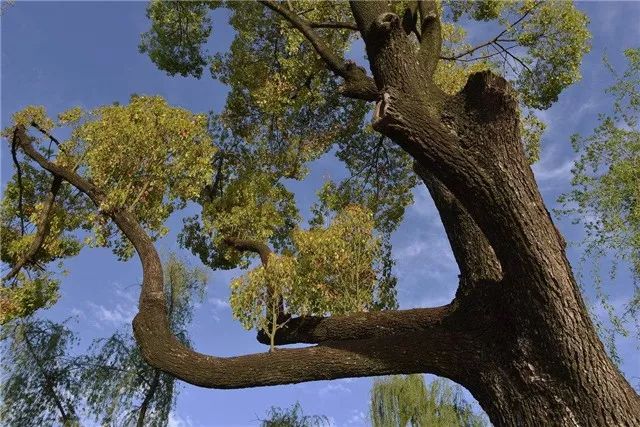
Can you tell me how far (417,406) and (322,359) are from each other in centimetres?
649

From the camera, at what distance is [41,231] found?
9.65 m

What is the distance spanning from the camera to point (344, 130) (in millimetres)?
11672

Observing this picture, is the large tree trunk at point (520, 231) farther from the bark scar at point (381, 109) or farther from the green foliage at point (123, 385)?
the green foliage at point (123, 385)

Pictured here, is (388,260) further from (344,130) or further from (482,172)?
(482,172)

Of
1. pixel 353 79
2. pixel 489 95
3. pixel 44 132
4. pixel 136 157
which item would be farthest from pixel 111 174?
pixel 489 95

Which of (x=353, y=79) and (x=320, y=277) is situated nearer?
(x=353, y=79)

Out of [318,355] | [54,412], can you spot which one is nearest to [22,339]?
[54,412]

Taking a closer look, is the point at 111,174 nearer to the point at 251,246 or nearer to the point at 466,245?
the point at 251,246

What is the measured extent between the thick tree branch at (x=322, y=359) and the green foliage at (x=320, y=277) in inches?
56.3

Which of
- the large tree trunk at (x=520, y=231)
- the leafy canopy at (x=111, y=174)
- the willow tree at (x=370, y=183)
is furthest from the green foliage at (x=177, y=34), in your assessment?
the large tree trunk at (x=520, y=231)

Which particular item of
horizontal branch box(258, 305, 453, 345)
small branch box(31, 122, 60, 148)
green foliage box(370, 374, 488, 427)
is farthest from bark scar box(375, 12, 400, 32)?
green foliage box(370, 374, 488, 427)

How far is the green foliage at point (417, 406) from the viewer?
11094 millimetres

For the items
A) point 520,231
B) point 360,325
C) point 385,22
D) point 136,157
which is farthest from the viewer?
point 136,157

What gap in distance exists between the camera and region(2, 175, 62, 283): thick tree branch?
29.7ft
